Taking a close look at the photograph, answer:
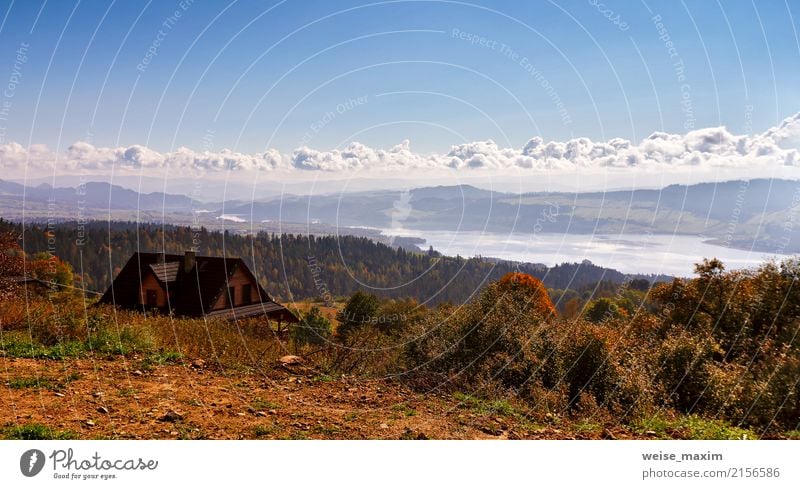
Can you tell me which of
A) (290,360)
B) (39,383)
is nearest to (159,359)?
(39,383)

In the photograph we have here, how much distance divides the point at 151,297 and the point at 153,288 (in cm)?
40

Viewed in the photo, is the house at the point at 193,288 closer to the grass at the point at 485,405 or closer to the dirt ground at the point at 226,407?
the dirt ground at the point at 226,407

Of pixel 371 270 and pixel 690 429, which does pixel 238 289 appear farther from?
pixel 690 429

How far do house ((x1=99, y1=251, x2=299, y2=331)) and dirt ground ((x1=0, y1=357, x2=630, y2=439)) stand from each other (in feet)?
36.5

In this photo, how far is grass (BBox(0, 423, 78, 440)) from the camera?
905 cm

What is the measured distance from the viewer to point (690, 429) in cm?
1114

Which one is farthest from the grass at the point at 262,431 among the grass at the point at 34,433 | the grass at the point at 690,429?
the grass at the point at 690,429

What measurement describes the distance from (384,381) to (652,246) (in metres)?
7.41

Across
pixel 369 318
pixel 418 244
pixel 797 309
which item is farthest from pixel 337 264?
pixel 797 309

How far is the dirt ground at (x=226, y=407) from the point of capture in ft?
31.1

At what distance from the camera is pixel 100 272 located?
120ft

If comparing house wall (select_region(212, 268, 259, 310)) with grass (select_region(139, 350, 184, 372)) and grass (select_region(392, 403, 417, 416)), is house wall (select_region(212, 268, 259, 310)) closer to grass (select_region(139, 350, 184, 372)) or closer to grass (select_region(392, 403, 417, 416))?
grass (select_region(139, 350, 184, 372))

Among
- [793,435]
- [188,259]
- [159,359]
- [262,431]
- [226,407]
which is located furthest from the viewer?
[188,259]

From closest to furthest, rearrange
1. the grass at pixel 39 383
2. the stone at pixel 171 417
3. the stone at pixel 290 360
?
the stone at pixel 171 417 → the grass at pixel 39 383 → the stone at pixel 290 360
